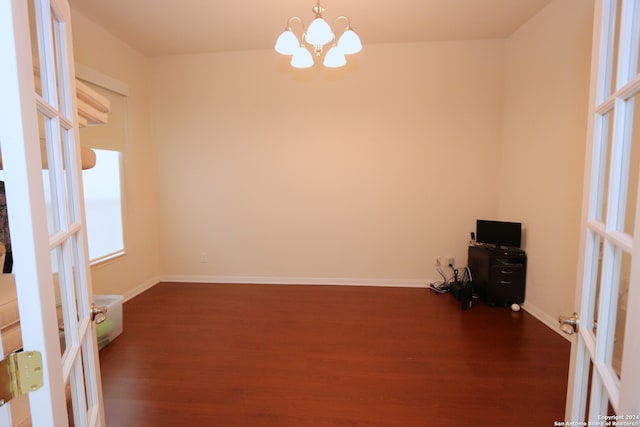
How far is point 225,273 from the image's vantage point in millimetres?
3938

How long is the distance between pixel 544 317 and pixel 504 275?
1.53 ft

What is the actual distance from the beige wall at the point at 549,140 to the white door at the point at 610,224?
1.86 meters

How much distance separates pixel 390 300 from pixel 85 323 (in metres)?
2.83

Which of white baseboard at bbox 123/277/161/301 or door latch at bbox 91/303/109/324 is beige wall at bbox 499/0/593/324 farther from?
white baseboard at bbox 123/277/161/301

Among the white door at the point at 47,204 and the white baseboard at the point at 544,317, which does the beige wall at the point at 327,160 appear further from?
the white door at the point at 47,204

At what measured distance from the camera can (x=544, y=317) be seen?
2.79 meters

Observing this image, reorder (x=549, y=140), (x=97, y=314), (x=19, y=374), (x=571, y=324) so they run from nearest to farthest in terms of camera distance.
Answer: (x=19, y=374)
(x=571, y=324)
(x=97, y=314)
(x=549, y=140)

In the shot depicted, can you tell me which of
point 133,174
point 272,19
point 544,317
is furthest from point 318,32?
point 544,317

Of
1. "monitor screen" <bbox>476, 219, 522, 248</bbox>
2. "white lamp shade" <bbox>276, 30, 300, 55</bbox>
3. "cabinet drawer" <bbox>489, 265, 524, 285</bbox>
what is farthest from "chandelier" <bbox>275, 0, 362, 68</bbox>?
"cabinet drawer" <bbox>489, 265, 524, 285</bbox>

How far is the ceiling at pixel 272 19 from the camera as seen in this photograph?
2.64 meters

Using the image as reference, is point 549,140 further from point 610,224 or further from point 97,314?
point 97,314

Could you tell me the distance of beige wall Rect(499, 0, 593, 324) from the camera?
2412 millimetres

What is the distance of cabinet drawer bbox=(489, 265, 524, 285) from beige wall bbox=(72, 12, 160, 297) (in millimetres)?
→ 3827

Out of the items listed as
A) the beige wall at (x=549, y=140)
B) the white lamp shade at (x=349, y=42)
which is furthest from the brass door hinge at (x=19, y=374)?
the beige wall at (x=549, y=140)
